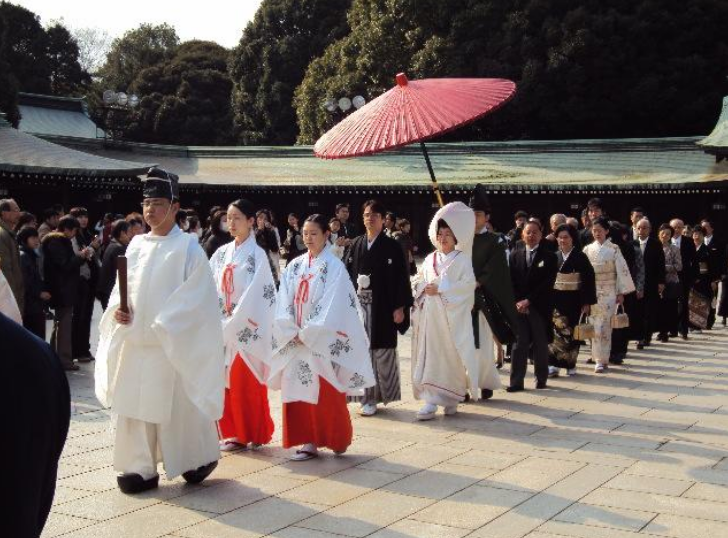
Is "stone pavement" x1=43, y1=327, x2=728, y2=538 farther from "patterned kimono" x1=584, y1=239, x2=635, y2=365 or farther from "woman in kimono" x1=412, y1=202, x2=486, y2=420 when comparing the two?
"patterned kimono" x1=584, y1=239, x2=635, y2=365

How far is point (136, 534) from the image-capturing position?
5.21 metres

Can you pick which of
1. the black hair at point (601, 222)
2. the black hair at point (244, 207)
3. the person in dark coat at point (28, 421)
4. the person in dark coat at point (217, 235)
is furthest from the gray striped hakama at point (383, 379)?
the person in dark coat at point (28, 421)

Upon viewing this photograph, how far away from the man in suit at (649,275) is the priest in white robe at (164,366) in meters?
8.59

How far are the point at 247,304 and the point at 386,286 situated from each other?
5.92 ft

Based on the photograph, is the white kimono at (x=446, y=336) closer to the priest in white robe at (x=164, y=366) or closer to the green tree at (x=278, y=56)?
the priest in white robe at (x=164, y=366)

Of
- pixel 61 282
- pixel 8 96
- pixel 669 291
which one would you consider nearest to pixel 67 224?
pixel 61 282

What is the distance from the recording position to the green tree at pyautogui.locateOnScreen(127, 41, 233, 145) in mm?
47938

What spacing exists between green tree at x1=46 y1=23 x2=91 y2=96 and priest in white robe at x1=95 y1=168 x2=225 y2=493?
45.8m

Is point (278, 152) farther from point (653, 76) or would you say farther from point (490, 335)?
point (490, 335)

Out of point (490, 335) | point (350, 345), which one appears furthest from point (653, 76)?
point (350, 345)

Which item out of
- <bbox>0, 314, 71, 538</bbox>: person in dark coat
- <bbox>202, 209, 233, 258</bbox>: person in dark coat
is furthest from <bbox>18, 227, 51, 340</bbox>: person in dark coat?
<bbox>0, 314, 71, 538</bbox>: person in dark coat

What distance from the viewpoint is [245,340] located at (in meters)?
7.18

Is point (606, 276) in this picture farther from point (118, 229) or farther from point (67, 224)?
point (67, 224)

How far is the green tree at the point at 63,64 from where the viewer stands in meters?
49.0
